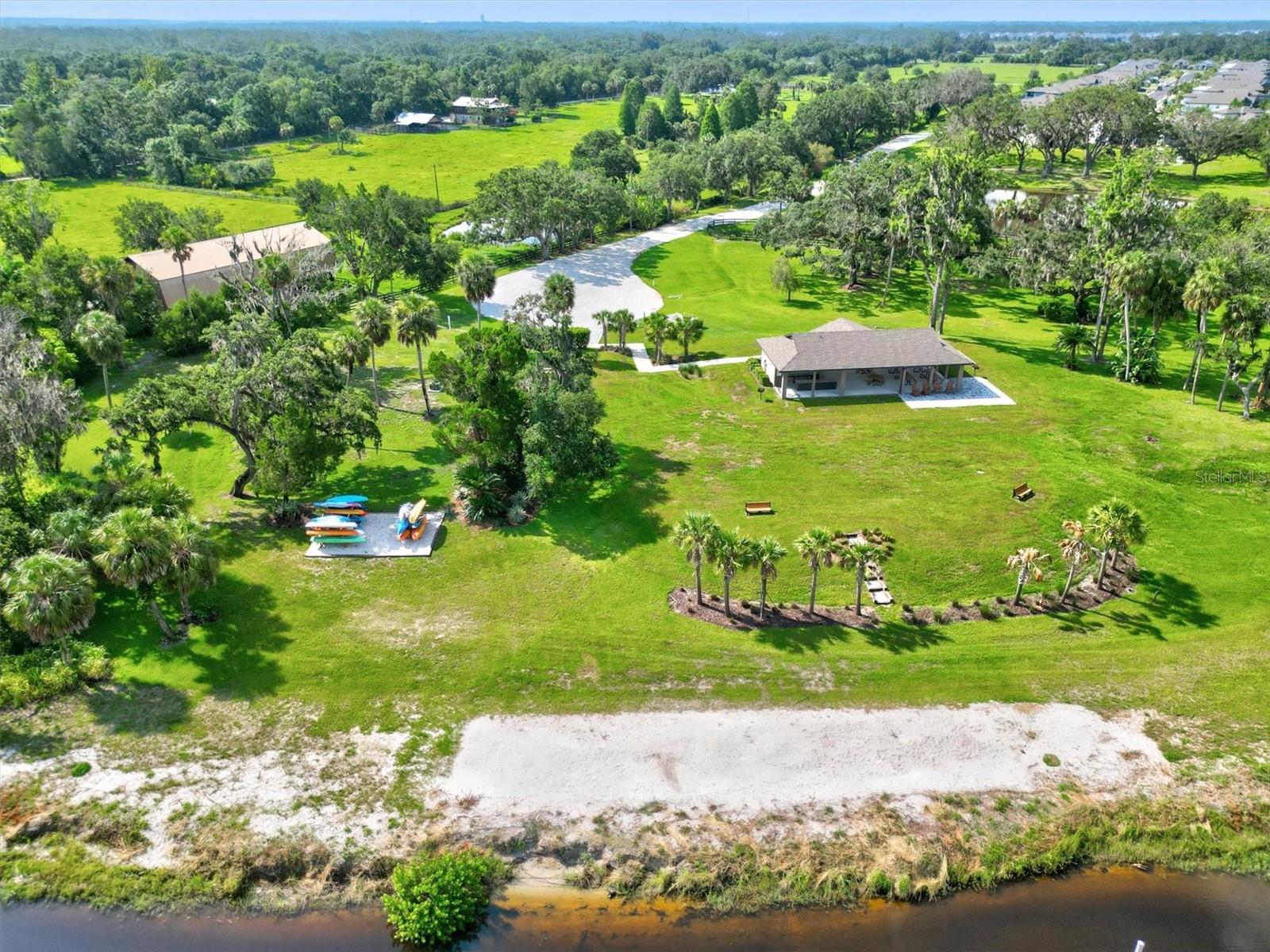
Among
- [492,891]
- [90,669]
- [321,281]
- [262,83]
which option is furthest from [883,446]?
[262,83]

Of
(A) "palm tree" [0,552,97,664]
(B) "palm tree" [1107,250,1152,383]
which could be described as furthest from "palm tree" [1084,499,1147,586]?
(A) "palm tree" [0,552,97,664]

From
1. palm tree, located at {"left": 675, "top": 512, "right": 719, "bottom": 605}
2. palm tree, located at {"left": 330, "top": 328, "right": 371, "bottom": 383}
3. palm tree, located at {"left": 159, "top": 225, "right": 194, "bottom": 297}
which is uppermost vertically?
palm tree, located at {"left": 159, "top": 225, "right": 194, "bottom": 297}

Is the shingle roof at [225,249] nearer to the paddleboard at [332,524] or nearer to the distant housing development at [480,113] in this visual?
the paddleboard at [332,524]

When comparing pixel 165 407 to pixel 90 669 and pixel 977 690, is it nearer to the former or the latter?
pixel 90 669

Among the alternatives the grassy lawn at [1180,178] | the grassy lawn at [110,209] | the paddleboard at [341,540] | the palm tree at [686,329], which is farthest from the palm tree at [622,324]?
the grassy lawn at [1180,178]

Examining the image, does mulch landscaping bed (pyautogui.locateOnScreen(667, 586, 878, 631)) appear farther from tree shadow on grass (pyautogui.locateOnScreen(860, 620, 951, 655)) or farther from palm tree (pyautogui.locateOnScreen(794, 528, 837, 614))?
palm tree (pyautogui.locateOnScreen(794, 528, 837, 614))

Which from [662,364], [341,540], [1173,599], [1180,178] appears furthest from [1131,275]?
[1180,178]
